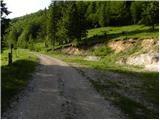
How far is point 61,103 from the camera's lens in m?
20.3

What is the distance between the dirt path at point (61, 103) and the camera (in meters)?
17.9

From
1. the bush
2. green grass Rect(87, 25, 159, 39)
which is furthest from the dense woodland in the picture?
the bush

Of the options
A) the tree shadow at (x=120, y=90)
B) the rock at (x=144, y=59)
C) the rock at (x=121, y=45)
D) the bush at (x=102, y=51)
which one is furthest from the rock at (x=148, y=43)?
the tree shadow at (x=120, y=90)

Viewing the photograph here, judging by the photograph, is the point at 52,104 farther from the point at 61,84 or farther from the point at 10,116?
the point at 61,84

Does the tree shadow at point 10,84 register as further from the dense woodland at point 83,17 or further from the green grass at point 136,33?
the green grass at point 136,33

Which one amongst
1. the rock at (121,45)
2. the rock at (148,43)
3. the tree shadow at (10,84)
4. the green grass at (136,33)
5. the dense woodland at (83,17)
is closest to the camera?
the tree shadow at (10,84)

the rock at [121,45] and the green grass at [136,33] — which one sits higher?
the green grass at [136,33]

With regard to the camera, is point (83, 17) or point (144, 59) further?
point (83, 17)

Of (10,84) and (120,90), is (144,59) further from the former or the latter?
(10,84)

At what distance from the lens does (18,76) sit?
29219mm

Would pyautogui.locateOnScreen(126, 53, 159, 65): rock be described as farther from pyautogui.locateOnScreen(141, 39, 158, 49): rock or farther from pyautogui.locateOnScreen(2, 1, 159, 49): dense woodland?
pyautogui.locateOnScreen(2, 1, 159, 49): dense woodland

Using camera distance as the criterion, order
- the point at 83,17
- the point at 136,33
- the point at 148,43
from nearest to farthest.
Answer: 1. the point at 148,43
2. the point at 136,33
3. the point at 83,17

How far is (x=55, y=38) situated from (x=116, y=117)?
88.6 m

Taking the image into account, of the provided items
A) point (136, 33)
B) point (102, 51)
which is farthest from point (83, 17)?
point (102, 51)
